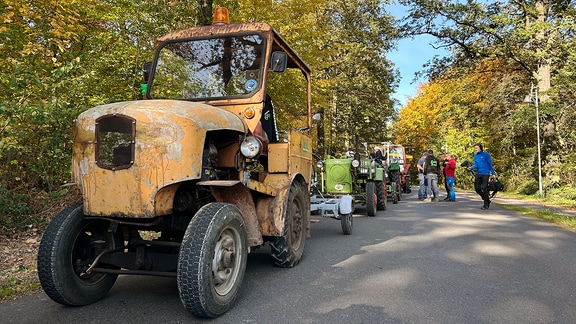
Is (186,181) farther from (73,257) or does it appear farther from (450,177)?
(450,177)

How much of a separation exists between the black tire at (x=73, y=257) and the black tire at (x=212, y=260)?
108 cm

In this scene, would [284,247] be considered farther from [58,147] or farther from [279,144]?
[58,147]

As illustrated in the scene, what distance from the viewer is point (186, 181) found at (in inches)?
131

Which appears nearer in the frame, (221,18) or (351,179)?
(221,18)

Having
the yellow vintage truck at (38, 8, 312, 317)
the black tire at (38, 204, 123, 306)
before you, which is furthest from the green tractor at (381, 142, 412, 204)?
the black tire at (38, 204, 123, 306)

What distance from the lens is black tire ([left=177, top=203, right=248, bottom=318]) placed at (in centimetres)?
295

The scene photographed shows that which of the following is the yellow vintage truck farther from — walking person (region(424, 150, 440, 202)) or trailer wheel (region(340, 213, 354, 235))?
walking person (region(424, 150, 440, 202))

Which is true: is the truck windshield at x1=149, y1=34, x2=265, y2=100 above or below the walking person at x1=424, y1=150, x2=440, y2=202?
above

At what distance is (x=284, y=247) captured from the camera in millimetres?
4664

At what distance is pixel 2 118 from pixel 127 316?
12.4 ft

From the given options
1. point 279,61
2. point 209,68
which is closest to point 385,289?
point 279,61

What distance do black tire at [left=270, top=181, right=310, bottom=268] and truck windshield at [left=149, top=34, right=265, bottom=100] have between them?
138cm

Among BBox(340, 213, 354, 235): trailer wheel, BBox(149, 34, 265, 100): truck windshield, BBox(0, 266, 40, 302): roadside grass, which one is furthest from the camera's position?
BBox(340, 213, 354, 235): trailer wheel

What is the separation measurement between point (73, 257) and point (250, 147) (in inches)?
73.0
